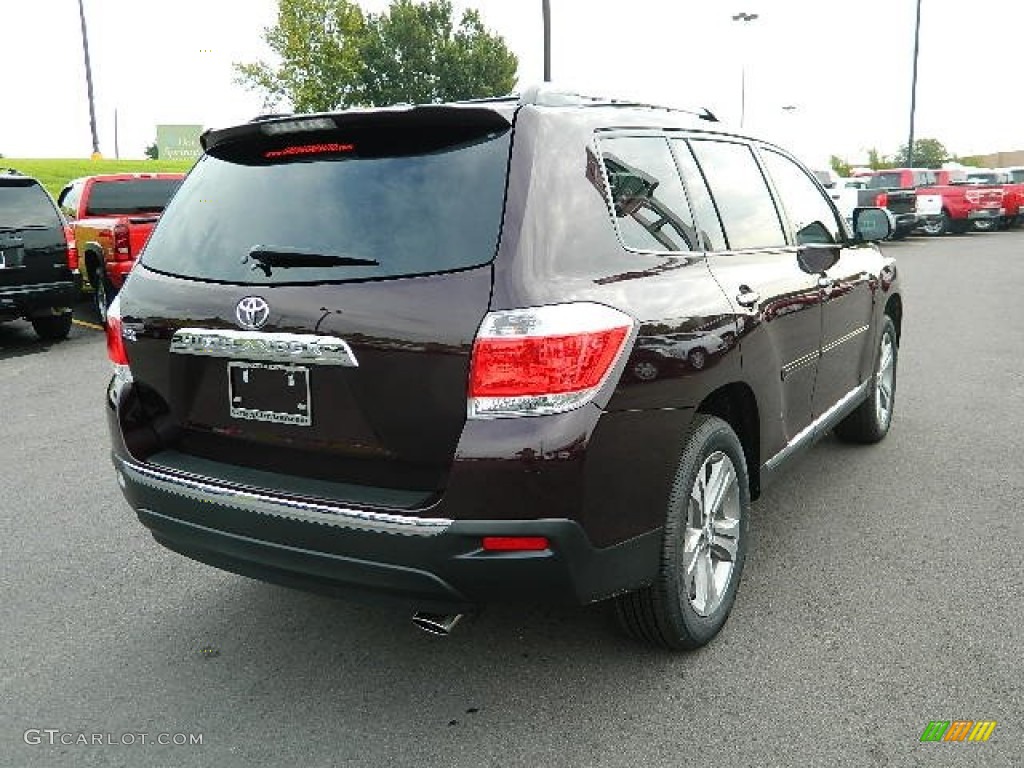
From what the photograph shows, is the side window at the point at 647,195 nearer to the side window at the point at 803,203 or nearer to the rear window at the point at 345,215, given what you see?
the rear window at the point at 345,215

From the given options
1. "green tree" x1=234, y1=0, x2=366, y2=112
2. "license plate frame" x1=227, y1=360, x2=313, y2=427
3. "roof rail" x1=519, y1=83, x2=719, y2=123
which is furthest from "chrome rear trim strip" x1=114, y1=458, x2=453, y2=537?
"green tree" x1=234, y1=0, x2=366, y2=112

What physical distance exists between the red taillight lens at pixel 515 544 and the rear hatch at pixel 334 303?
0.23 metres

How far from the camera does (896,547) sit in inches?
159

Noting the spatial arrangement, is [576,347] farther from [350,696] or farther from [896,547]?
[896,547]

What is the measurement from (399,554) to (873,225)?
12.3 ft

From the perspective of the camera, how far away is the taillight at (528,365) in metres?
2.41

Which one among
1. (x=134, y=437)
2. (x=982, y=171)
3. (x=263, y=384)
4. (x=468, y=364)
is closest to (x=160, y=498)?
(x=134, y=437)

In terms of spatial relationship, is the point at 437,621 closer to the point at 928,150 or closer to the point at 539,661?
the point at 539,661

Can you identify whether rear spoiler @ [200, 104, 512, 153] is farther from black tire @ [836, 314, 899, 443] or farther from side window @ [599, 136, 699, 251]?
black tire @ [836, 314, 899, 443]

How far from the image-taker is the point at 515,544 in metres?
2.46

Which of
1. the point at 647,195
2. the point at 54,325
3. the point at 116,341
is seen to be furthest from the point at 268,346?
the point at 54,325

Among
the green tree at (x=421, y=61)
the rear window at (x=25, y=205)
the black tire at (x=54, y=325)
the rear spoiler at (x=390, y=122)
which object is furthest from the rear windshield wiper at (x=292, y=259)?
the green tree at (x=421, y=61)

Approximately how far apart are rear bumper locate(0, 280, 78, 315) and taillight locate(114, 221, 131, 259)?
0.86 m

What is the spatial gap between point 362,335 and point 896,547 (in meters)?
2.74
